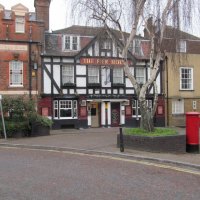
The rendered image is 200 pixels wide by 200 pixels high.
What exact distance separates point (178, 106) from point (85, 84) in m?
8.56

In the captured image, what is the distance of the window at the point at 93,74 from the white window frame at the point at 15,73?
17.5 feet

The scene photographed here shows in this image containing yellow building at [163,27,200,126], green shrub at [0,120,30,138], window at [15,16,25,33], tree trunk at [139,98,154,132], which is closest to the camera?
tree trunk at [139,98,154,132]

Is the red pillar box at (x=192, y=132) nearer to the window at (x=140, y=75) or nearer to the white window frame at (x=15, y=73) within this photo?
the white window frame at (x=15, y=73)

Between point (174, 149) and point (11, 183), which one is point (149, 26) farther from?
point (11, 183)

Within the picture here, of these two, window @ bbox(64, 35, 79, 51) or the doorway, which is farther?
the doorway

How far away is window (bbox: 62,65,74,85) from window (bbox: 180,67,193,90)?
977 centimetres

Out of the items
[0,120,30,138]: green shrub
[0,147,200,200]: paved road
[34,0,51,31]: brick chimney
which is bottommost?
[0,147,200,200]: paved road

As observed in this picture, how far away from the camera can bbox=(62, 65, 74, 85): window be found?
99.5ft

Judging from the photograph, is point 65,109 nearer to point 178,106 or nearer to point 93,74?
point 93,74

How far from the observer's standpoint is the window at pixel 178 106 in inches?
1325

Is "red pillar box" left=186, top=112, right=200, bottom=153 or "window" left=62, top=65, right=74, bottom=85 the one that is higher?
"window" left=62, top=65, right=74, bottom=85

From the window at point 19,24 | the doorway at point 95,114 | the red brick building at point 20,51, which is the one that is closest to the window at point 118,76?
→ the doorway at point 95,114

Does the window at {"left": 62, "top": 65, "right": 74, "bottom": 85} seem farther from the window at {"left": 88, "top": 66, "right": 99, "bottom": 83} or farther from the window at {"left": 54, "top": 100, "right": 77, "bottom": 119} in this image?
the window at {"left": 54, "top": 100, "right": 77, "bottom": 119}

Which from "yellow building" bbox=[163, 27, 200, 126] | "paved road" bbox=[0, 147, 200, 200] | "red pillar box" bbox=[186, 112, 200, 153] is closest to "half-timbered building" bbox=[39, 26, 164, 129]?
"yellow building" bbox=[163, 27, 200, 126]
